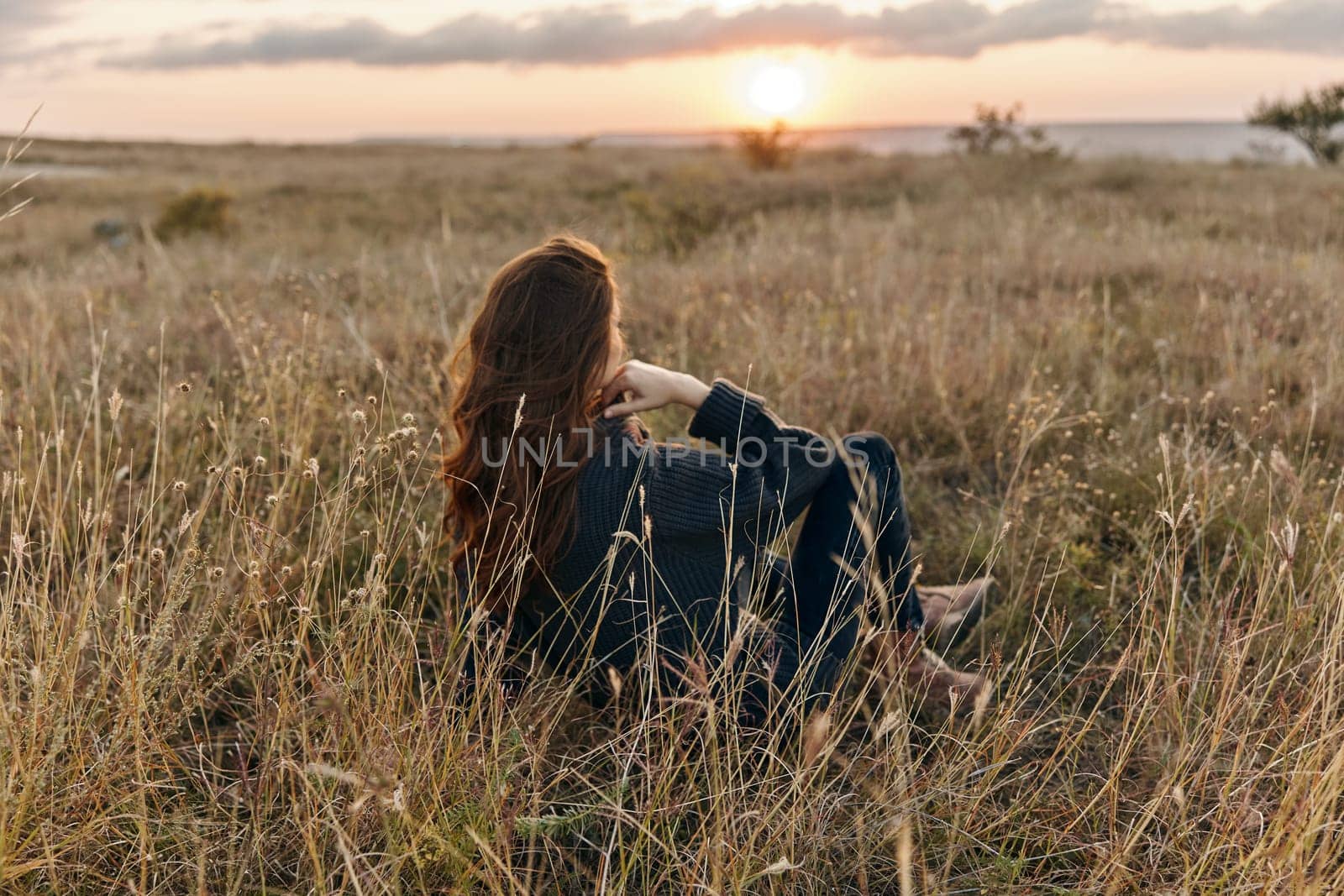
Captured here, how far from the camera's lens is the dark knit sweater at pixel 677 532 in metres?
2.01

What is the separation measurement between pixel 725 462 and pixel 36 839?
1.52 m

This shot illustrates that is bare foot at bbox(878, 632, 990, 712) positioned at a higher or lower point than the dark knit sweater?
lower

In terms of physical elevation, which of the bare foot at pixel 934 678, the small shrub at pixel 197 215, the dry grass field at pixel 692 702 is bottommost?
the bare foot at pixel 934 678

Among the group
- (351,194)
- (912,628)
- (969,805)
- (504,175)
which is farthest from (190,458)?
(504,175)

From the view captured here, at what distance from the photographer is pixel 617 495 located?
2.01 meters

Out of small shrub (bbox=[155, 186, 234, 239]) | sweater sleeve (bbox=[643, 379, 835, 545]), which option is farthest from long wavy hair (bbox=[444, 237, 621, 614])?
small shrub (bbox=[155, 186, 234, 239])

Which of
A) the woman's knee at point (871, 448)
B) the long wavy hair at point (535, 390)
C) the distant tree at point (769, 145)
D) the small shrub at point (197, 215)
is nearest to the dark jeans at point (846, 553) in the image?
the woman's knee at point (871, 448)

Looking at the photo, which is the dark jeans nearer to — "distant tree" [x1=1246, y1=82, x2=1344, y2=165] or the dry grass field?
the dry grass field

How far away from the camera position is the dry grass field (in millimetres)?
1632

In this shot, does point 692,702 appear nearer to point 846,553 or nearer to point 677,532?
point 677,532

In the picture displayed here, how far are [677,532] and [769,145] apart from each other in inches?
662

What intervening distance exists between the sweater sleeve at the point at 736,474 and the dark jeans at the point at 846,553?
8 cm

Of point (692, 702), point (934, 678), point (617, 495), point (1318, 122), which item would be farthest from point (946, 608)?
point (1318, 122)

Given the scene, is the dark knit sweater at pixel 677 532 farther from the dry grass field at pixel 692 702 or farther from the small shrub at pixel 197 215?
the small shrub at pixel 197 215
